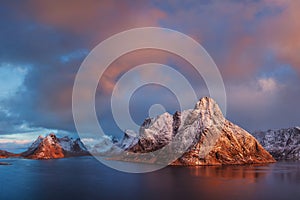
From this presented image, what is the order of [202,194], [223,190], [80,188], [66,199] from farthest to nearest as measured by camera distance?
[80,188] < [223,190] < [202,194] < [66,199]

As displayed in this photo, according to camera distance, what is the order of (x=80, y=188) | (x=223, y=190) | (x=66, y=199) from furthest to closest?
(x=80, y=188), (x=223, y=190), (x=66, y=199)

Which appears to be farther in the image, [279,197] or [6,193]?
[6,193]

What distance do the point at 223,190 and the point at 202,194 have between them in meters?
12.3

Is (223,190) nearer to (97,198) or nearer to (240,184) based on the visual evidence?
(240,184)

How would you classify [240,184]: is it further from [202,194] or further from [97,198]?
[97,198]

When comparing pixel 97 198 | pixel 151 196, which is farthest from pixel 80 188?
pixel 151 196

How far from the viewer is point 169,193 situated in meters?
107

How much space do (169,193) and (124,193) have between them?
1698 centimetres

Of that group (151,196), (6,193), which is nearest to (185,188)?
(151,196)

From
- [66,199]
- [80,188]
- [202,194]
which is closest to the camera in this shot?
[66,199]

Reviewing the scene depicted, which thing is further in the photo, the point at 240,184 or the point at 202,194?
the point at 240,184

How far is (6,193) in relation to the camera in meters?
108

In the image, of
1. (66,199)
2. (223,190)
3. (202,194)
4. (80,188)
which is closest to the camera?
(66,199)

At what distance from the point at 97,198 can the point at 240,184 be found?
66177mm
